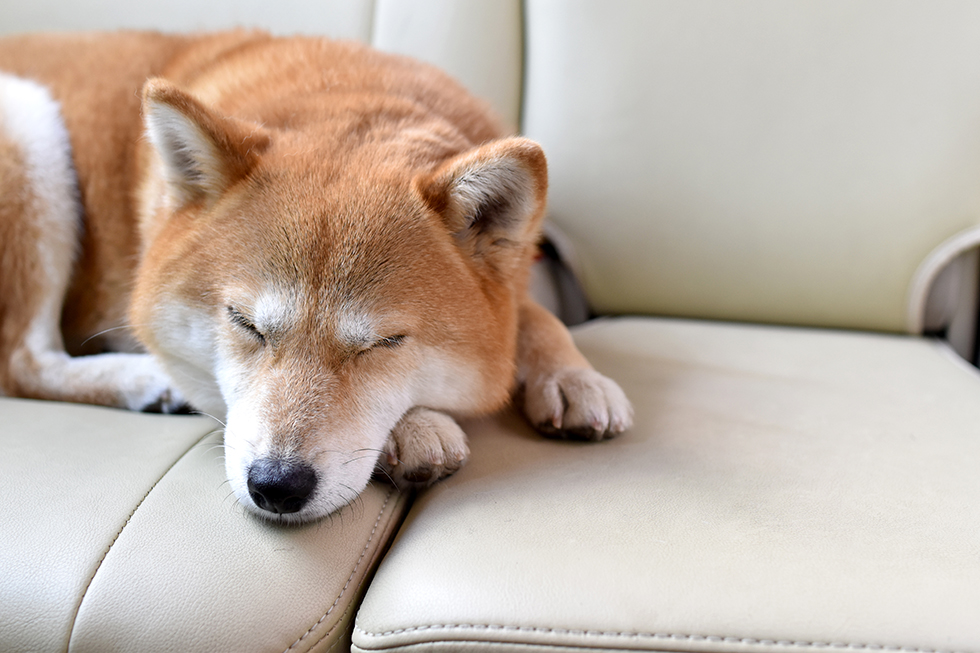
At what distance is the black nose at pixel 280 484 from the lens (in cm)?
86

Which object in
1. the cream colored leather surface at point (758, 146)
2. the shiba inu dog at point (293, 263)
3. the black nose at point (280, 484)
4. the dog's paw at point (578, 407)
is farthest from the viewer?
the cream colored leather surface at point (758, 146)

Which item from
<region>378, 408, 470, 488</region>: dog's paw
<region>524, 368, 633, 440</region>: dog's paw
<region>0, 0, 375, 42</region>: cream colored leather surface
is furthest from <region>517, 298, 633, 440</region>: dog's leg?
<region>0, 0, 375, 42</region>: cream colored leather surface

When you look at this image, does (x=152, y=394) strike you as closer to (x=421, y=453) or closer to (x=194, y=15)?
(x=421, y=453)

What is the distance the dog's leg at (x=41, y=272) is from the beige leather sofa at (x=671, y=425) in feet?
0.34

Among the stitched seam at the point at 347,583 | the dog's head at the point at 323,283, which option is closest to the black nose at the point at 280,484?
the dog's head at the point at 323,283

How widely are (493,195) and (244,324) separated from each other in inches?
17.7

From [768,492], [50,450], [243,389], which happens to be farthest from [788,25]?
[50,450]

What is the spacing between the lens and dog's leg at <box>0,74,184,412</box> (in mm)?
1322

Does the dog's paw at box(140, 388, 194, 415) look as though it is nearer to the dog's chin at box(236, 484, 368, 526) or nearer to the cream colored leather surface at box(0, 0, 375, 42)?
the dog's chin at box(236, 484, 368, 526)

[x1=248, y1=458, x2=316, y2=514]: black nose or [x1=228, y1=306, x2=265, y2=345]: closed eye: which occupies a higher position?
[x1=228, y1=306, x2=265, y2=345]: closed eye

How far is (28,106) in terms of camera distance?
1485 mm

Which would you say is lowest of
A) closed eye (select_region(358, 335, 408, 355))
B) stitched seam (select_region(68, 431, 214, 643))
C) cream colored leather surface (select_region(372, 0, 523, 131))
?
stitched seam (select_region(68, 431, 214, 643))

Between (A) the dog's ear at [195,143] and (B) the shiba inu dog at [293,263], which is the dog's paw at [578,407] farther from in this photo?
(A) the dog's ear at [195,143]

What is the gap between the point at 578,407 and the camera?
1151mm
